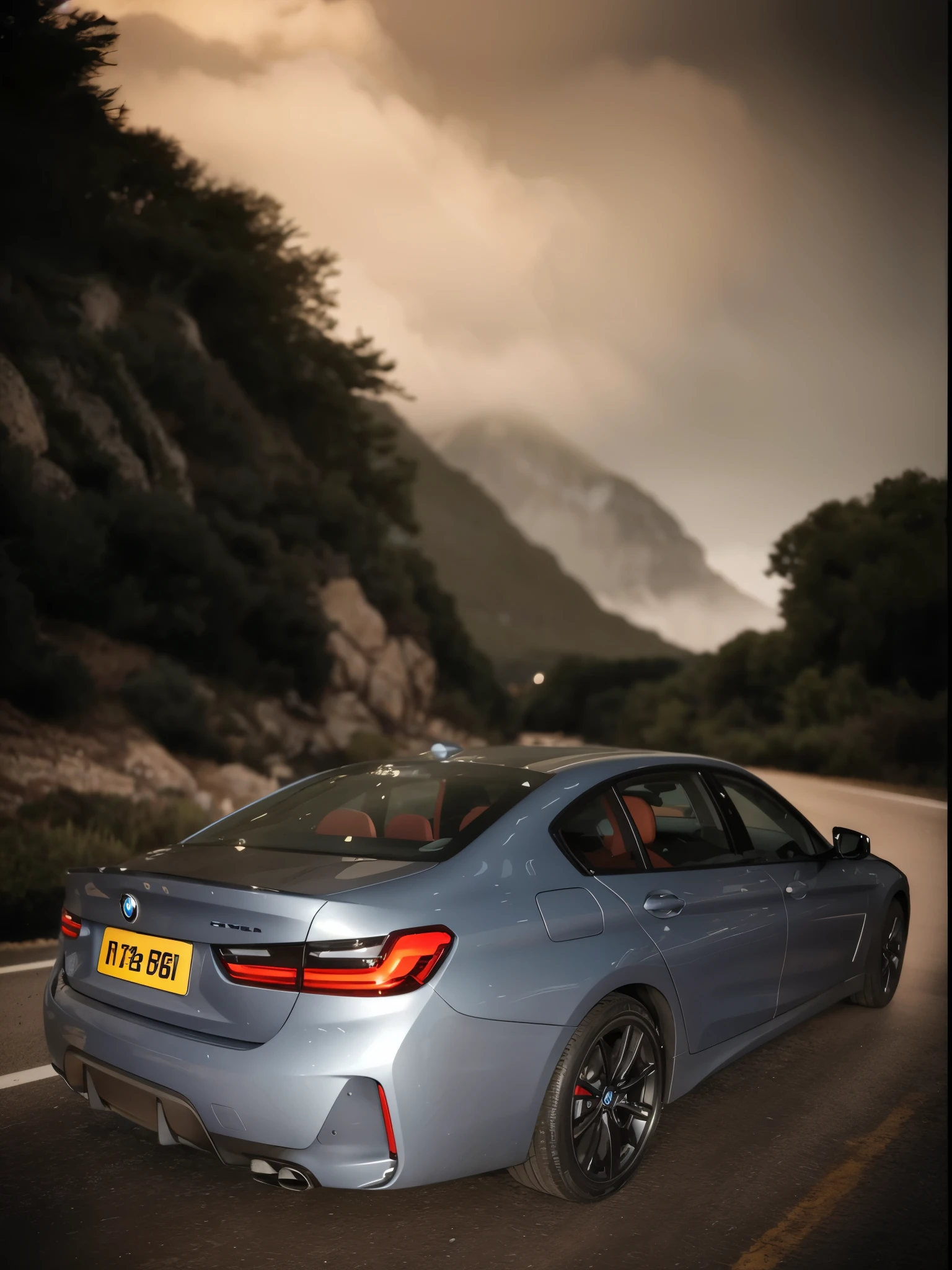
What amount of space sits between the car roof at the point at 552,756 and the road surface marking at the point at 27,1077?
7.06 ft

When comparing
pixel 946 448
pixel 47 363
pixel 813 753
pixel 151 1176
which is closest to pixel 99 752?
pixel 47 363

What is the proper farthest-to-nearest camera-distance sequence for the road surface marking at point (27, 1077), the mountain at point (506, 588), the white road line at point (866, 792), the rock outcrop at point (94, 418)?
the mountain at point (506, 588) → the white road line at point (866, 792) → the rock outcrop at point (94, 418) → the road surface marking at point (27, 1077)

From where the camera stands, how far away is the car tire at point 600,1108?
3.26 m

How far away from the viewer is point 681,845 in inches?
166

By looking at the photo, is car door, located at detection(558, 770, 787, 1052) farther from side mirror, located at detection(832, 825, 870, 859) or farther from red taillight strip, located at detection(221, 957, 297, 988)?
red taillight strip, located at detection(221, 957, 297, 988)

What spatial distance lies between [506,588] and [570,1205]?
4829 centimetres

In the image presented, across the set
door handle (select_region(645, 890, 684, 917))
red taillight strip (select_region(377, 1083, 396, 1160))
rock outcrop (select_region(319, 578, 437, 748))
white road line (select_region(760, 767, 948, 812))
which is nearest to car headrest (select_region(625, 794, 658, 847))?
door handle (select_region(645, 890, 684, 917))

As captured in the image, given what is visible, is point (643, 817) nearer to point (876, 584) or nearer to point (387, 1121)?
point (387, 1121)

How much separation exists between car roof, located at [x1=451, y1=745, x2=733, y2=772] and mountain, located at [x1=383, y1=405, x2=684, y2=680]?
104ft

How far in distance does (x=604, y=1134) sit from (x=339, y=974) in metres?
1.18

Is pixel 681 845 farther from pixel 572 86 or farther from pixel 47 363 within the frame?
pixel 572 86

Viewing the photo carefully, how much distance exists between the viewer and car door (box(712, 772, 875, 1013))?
4.49 m

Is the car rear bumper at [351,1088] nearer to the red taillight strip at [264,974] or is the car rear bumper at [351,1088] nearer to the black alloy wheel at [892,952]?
the red taillight strip at [264,974]

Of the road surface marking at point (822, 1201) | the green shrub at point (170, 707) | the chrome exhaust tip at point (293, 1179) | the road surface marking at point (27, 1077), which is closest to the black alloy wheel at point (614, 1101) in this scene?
the road surface marking at point (822, 1201)
